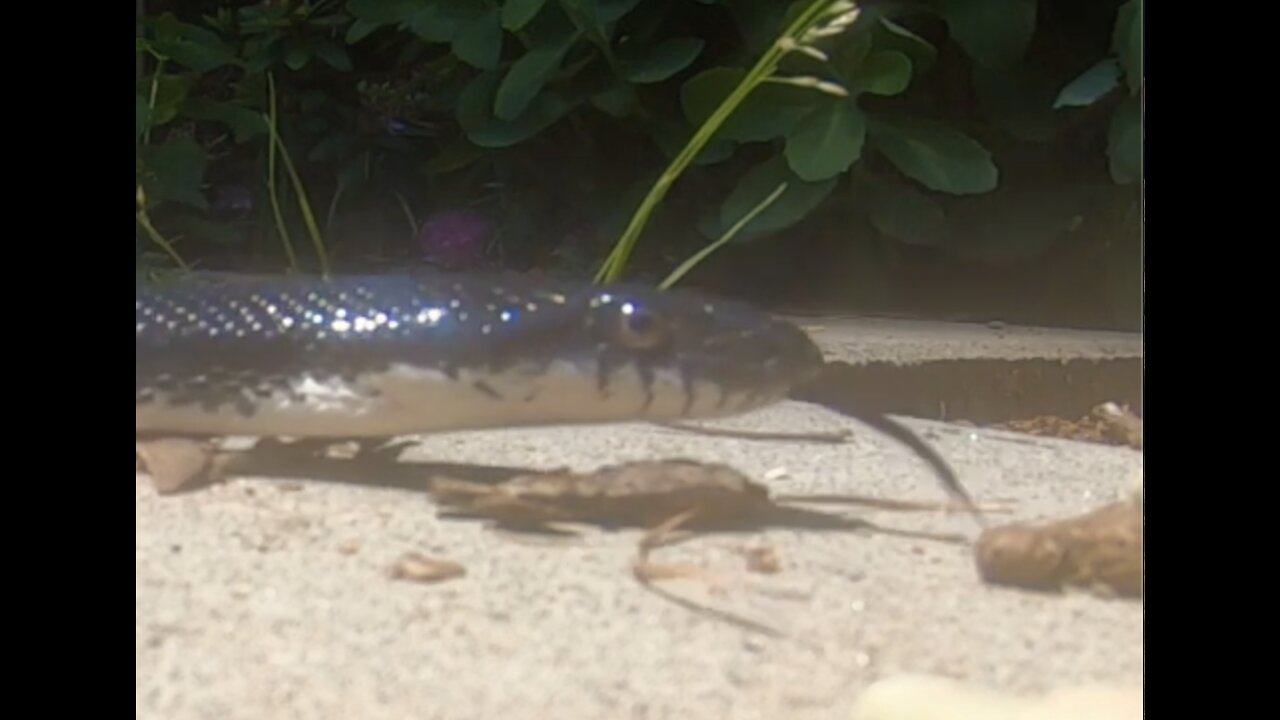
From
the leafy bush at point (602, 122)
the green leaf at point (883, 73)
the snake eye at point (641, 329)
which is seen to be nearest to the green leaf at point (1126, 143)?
the leafy bush at point (602, 122)

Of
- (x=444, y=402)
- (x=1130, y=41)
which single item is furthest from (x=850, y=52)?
(x=444, y=402)

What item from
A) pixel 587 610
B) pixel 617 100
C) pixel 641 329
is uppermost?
pixel 617 100

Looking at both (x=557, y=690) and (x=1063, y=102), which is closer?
(x=557, y=690)

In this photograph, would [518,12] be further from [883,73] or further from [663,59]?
[883,73]

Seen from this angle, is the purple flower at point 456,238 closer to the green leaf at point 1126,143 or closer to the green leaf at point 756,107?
the green leaf at point 756,107

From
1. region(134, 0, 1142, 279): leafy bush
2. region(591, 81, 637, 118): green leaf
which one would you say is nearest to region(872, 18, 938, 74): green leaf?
region(134, 0, 1142, 279): leafy bush
